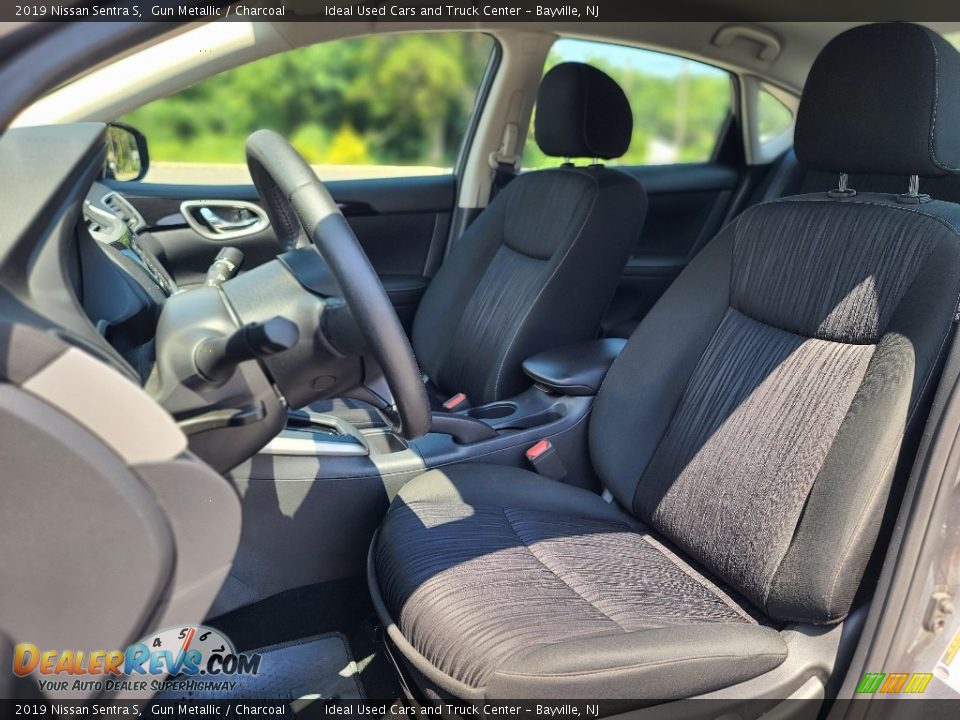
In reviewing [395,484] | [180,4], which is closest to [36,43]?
[180,4]

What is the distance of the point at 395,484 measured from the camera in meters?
1.78

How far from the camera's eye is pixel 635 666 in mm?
1245

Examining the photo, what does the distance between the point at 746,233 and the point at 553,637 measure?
901mm

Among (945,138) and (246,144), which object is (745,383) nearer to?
(945,138)

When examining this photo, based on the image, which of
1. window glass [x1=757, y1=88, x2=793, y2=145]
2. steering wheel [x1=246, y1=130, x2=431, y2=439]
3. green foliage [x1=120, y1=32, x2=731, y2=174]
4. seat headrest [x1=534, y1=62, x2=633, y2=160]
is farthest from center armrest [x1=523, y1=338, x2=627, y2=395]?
green foliage [x1=120, y1=32, x2=731, y2=174]

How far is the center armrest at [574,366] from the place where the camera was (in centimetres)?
203

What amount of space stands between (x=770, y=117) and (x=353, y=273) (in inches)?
108

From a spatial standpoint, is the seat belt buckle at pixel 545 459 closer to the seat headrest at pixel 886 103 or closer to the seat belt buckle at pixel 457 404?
the seat belt buckle at pixel 457 404

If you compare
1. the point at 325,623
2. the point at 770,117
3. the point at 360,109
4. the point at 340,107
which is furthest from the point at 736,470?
the point at 360,109

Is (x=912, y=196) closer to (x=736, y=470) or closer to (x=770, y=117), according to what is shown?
(x=736, y=470)

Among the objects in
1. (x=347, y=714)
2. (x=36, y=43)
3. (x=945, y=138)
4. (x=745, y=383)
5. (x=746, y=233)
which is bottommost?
(x=347, y=714)

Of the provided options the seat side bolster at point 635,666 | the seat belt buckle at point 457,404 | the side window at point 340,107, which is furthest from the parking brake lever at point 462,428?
the side window at point 340,107

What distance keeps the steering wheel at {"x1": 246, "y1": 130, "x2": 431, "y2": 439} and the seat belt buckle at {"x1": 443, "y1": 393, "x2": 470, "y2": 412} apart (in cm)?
120

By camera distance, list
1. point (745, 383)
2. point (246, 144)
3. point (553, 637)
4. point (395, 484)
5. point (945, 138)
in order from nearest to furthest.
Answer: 1. point (246, 144)
2. point (553, 637)
3. point (945, 138)
4. point (745, 383)
5. point (395, 484)
